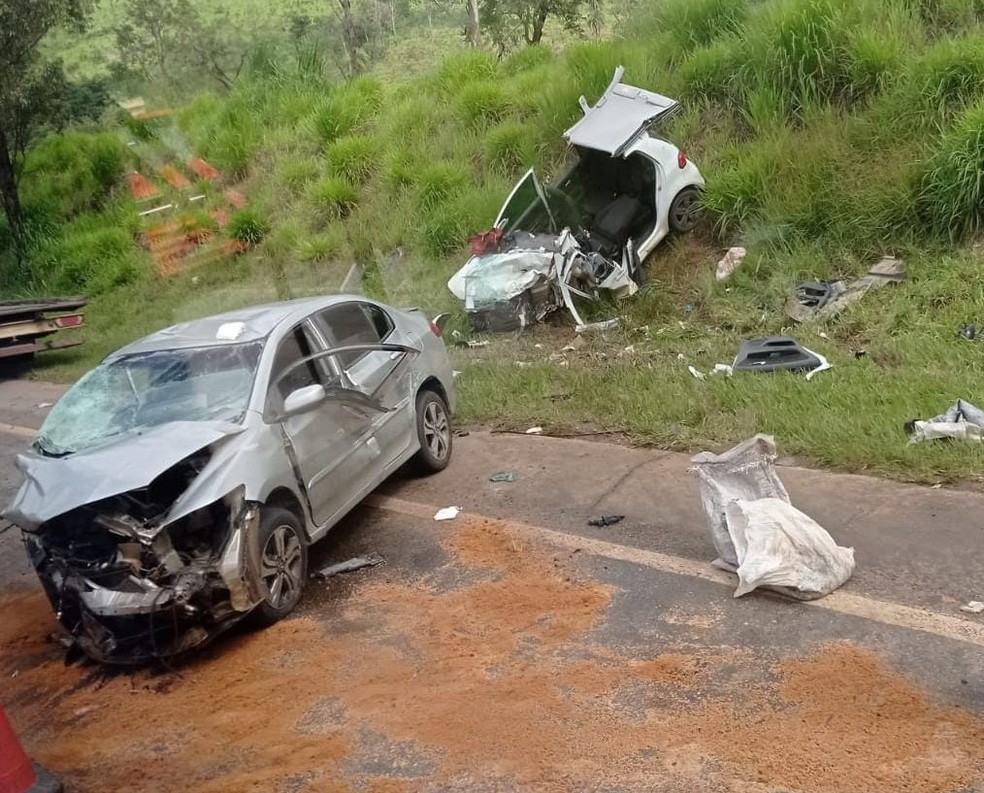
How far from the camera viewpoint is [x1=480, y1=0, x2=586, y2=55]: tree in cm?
1964

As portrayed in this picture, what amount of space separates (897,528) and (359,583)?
3085 mm

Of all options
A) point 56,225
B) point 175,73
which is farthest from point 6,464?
point 175,73

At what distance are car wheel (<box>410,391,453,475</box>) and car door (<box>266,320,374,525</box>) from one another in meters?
0.90

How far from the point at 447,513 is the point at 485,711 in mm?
2530

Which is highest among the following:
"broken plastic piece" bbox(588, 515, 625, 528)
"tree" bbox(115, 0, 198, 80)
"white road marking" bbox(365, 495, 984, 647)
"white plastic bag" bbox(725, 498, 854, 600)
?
"tree" bbox(115, 0, 198, 80)

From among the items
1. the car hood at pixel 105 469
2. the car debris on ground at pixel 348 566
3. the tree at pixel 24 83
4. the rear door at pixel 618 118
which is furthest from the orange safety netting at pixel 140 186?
the car debris on ground at pixel 348 566

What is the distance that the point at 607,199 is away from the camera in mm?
12188

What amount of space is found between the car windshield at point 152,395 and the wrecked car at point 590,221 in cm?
528

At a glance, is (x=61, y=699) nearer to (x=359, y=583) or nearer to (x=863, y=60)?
(x=359, y=583)

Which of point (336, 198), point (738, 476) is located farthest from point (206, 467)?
point (336, 198)

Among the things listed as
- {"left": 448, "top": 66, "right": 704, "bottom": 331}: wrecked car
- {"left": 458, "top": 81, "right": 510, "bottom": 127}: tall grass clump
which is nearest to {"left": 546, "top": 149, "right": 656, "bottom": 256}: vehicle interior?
{"left": 448, "top": 66, "right": 704, "bottom": 331}: wrecked car

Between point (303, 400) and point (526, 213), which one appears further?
point (526, 213)

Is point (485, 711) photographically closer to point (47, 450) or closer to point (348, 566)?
point (348, 566)

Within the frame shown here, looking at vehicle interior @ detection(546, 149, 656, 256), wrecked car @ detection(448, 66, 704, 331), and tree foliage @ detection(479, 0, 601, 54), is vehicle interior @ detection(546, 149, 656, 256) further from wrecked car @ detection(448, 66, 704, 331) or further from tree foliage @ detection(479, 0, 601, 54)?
tree foliage @ detection(479, 0, 601, 54)
